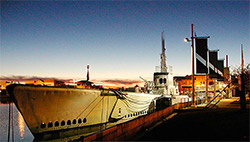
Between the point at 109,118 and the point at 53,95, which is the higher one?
the point at 53,95

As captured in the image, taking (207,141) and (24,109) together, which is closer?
(207,141)

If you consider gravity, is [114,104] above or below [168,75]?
below

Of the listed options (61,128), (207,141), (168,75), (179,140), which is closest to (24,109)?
(61,128)

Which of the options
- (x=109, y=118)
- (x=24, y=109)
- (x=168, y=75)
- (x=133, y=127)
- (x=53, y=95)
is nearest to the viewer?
(x=133, y=127)

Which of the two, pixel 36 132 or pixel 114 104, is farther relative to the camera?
pixel 114 104

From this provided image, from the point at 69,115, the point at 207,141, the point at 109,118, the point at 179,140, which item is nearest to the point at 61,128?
the point at 69,115

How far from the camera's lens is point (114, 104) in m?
14.8

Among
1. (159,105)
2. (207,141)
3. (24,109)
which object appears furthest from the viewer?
(159,105)

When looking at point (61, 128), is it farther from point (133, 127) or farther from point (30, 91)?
point (133, 127)

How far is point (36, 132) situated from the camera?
996 centimetres

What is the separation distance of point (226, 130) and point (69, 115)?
293 inches

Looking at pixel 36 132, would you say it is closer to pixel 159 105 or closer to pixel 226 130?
pixel 226 130

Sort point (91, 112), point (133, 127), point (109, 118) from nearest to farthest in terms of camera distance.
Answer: point (133, 127) < point (91, 112) < point (109, 118)

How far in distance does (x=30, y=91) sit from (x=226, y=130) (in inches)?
332
